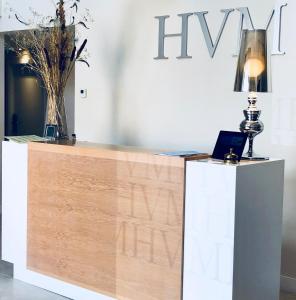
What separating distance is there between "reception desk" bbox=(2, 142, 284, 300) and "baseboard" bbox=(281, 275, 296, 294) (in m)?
0.86

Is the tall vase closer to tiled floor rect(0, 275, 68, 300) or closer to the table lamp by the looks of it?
tiled floor rect(0, 275, 68, 300)

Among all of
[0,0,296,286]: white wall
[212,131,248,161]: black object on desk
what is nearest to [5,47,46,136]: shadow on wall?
[0,0,296,286]: white wall

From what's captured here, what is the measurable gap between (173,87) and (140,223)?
1721mm

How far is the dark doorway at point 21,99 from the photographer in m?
→ 7.04

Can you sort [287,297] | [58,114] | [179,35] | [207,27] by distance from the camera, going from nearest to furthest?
[287,297], [58,114], [207,27], [179,35]

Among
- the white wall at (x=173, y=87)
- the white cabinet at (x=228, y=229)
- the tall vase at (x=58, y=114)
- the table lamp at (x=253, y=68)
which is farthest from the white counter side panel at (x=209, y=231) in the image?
the tall vase at (x=58, y=114)

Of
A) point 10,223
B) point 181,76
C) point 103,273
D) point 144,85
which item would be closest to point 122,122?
point 144,85

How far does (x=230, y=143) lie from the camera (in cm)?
287

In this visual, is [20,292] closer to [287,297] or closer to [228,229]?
[228,229]

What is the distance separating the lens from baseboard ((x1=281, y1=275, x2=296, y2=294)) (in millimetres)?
3850

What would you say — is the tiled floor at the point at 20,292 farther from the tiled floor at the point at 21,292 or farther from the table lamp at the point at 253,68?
the table lamp at the point at 253,68

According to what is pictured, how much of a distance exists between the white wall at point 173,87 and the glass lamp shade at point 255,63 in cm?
84

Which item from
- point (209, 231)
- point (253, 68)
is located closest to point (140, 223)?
point (209, 231)

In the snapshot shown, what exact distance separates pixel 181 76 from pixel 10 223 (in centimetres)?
182
